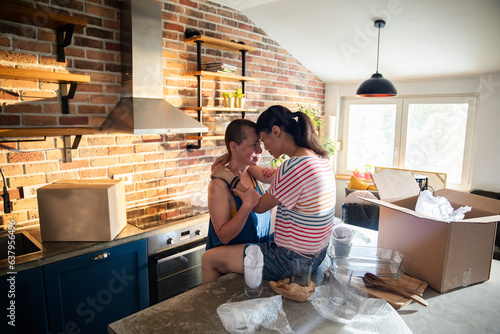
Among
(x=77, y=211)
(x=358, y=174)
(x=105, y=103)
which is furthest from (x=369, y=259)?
(x=358, y=174)

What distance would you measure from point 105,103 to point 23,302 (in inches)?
56.6

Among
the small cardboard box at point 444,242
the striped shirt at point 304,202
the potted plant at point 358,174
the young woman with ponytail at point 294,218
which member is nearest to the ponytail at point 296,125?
the young woman with ponytail at point 294,218

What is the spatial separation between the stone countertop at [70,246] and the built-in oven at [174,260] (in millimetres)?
52

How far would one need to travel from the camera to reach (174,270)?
7.99 feet

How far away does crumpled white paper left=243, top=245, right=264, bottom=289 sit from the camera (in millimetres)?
1231

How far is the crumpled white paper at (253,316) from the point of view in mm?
1071

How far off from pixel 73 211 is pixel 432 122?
13.9 feet

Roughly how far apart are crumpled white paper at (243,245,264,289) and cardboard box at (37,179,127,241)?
1134mm

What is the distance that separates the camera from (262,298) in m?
1.20

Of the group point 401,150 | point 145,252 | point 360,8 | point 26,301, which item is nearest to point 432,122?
point 401,150

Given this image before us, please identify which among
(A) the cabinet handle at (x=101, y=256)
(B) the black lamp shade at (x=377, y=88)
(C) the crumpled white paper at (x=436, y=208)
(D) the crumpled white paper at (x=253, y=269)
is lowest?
(A) the cabinet handle at (x=101, y=256)

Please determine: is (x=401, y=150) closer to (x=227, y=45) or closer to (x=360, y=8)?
(x=360, y=8)

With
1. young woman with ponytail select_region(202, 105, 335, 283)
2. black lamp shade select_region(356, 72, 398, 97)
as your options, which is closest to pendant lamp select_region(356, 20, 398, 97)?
black lamp shade select_region(356, 72, 398, 97)

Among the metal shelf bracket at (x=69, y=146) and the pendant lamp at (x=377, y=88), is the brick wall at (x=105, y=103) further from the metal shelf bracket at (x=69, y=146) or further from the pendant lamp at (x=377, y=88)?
the pendant lamp at (x=377, y=88)
